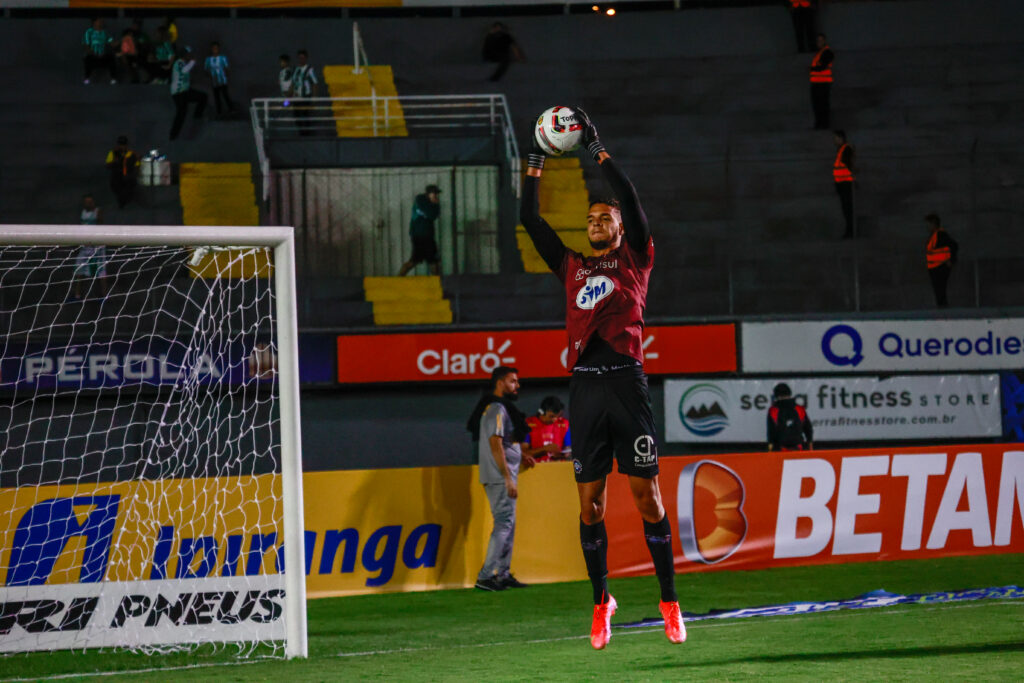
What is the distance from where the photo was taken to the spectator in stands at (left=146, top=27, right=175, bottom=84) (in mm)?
22547

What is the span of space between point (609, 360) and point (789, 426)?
9461 mm

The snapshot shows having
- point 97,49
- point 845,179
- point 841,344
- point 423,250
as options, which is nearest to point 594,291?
point 423,250

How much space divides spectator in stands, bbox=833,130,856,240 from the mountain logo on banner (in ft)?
10.2

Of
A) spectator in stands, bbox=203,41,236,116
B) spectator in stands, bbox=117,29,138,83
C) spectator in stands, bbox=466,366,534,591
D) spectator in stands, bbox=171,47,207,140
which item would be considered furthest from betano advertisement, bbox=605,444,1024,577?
spectator in stands, bbox=117,29,138,83

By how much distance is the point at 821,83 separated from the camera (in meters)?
21.9

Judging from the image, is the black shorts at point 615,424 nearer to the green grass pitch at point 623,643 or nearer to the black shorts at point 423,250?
the green grass pitch at point 623,643

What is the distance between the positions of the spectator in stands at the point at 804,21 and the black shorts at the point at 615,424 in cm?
1811

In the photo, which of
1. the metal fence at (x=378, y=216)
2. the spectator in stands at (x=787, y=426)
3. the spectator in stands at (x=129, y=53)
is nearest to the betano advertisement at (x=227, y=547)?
the spectator in stands at (x=787, y=426)

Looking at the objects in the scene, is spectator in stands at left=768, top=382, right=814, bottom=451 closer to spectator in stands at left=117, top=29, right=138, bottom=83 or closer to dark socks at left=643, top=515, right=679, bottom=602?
dark socks at left=643, top=515, right=679, bottom=602

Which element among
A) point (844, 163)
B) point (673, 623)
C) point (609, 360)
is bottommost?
point (673, 623)

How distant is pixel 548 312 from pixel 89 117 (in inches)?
362

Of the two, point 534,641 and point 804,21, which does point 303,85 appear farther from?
point 534,641

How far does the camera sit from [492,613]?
10602mm

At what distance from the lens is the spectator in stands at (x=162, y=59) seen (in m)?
22.5
